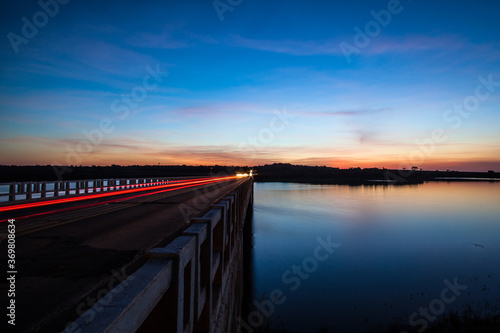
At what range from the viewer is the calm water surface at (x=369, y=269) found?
15.5 metres

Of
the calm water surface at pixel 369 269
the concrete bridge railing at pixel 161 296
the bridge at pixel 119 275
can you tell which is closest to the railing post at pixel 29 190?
the bridge at pixel 119 275

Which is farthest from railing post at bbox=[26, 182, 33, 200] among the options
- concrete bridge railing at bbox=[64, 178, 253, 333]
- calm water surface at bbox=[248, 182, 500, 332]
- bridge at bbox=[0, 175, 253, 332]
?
concrete bridge railing at bbox=[64, 178, 253, 333]

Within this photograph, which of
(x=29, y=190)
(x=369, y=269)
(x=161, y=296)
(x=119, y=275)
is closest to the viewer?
(x=161, y=296)

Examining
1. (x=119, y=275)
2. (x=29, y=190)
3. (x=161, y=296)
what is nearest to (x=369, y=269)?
(x=119, y=275)

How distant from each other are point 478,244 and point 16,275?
35.3 meters

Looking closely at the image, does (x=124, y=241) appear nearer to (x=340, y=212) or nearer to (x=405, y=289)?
(x=405, y=289)

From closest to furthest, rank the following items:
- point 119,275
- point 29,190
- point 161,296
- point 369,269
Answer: point 161,296 < point 119,275 < point 29,190 < point 369,269

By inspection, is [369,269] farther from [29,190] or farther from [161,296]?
[29,190]

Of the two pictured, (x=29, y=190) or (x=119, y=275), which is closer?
(x=119, y=275)

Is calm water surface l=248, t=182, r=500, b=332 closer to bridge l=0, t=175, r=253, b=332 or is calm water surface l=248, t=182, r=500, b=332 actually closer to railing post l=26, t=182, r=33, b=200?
bridge l=0, t=175, r=253, b=332

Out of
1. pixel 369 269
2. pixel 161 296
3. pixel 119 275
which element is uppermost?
pixel 161 296

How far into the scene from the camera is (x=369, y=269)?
72.6 ft

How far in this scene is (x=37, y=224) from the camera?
1055cm

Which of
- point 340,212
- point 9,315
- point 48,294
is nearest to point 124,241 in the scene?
point 48,294
